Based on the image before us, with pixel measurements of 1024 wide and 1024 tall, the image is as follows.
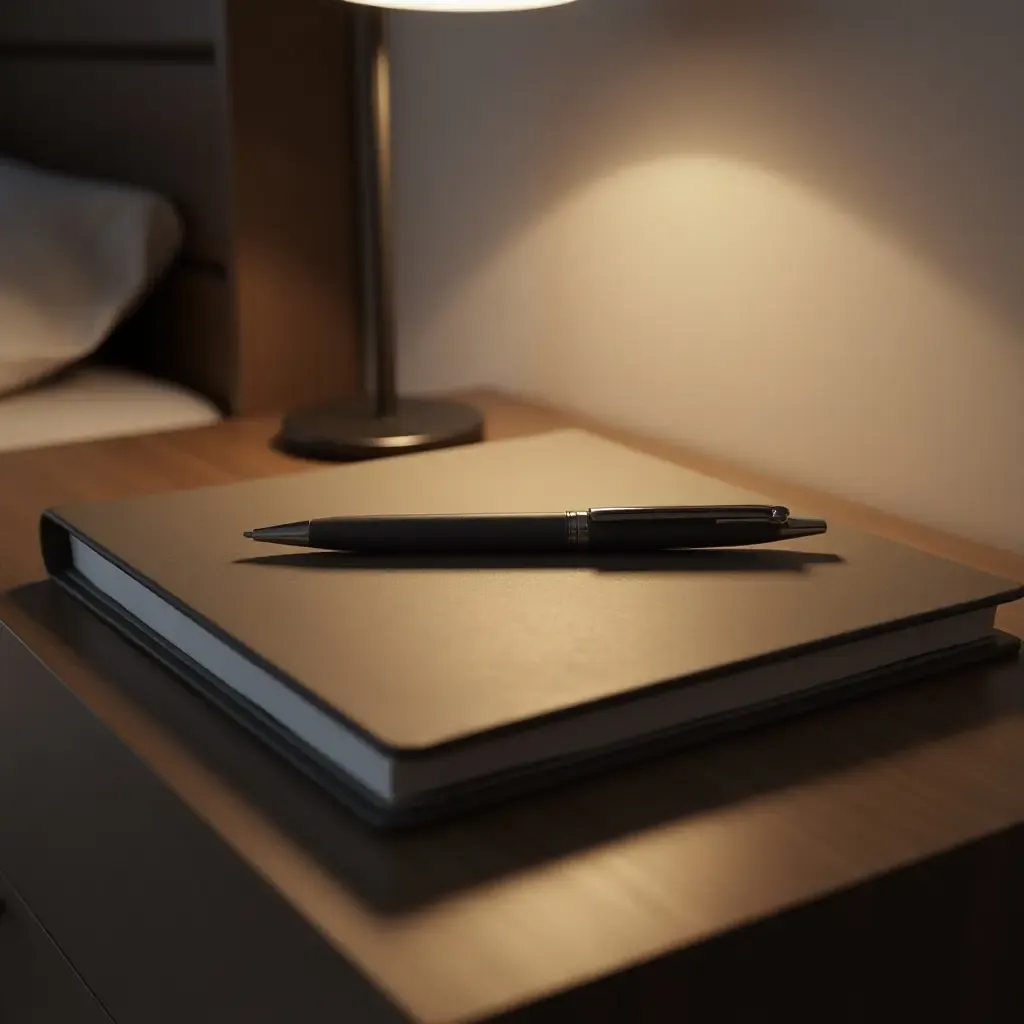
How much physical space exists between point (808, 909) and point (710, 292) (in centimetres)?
54

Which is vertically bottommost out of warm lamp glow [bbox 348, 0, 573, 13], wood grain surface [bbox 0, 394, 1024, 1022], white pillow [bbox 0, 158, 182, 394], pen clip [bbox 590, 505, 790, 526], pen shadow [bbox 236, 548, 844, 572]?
wood grain surface [bbox 0, 394, 1024, 1022]

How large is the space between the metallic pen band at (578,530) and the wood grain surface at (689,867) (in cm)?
12

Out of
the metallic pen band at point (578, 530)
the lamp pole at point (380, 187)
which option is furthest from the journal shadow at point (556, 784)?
the lamp pole at point (380, 187)

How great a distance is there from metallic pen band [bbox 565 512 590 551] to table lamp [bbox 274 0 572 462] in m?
0.29

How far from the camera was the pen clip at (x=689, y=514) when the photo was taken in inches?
22.3

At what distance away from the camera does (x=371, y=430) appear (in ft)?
2.84

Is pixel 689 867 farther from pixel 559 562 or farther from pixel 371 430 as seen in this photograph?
pixel 371 430

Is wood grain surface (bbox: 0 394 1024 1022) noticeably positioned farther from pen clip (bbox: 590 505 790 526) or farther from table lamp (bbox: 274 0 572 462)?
table lamp (bbox: 274 0 572 462)

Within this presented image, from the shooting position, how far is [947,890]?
42 centimetres

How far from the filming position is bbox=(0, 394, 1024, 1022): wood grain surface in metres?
0.37

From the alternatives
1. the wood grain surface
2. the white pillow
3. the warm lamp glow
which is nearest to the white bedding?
the white pillow

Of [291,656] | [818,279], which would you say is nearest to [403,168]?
[818,279]

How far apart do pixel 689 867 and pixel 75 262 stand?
85cm

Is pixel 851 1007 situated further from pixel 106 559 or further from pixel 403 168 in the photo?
pixel 403 168
